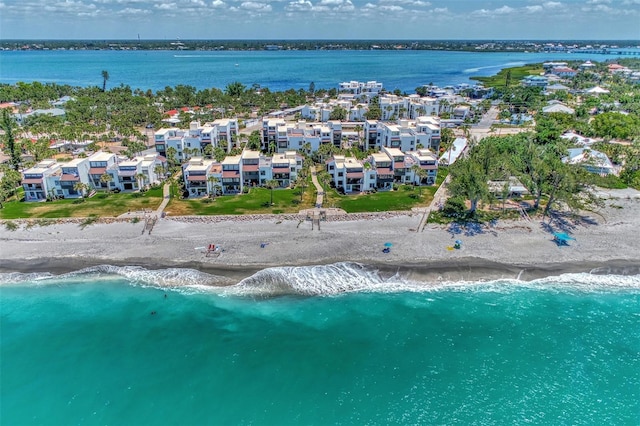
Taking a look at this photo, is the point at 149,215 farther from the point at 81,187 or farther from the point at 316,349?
the point at 316,349

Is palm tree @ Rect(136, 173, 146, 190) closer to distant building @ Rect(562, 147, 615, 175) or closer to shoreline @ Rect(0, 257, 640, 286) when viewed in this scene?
shoreline @ Rect(0, 257, 640, 286)

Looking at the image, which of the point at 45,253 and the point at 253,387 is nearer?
the point at 253,387

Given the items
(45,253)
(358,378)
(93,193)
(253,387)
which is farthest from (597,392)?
(93,193)

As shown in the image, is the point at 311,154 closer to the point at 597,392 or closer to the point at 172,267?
the point at 172,267

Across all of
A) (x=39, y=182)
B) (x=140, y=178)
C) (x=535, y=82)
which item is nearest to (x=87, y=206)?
(x=39, y=182)

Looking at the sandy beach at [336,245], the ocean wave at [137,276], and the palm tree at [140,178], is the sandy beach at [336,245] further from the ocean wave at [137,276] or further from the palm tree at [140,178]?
the palm tree at [140,178]

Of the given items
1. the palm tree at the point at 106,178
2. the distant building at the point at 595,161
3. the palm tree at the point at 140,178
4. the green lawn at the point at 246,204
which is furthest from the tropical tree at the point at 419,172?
the palm tree at the point at 106,178

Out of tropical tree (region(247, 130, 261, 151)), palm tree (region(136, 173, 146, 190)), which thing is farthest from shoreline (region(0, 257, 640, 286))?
tropical tree (region(247, 130, 261, 151))
